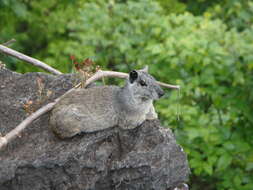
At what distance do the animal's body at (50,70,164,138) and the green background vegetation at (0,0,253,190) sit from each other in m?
0.86

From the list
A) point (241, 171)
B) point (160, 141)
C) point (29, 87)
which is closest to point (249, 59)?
point (241, 171)

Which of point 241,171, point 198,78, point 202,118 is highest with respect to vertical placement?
point 198,78

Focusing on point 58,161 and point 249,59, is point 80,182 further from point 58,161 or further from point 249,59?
point 249,59

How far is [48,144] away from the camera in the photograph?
3.59 m

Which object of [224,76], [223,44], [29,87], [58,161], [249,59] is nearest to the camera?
[58,161]

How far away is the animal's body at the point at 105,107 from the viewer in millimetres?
3682

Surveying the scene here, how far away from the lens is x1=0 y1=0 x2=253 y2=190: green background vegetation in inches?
214

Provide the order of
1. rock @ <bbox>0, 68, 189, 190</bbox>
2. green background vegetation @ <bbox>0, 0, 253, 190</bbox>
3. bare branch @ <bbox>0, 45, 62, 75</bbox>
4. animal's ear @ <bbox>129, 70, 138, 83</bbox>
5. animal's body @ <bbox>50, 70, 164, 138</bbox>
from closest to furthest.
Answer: rock @ <bbox>0, 68, 189, 190</bbox> < animal's body @ <bbox>50, 70, 164, 138</bbox> < animal's ear @ <bbox>129, 70, 138, 83</bbox> < bare branch @ <bbox>0, 45, 62, 75</bbox> < green background vegetation @ <bbox>0, 0, 253, 190</bbox>

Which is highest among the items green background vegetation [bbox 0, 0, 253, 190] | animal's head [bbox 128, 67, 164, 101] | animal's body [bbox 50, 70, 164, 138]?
animal's head [bbox 128, 67, 164, 101]

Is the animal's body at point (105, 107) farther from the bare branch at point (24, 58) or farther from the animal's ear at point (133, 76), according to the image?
the bare branch at point (24, 58)

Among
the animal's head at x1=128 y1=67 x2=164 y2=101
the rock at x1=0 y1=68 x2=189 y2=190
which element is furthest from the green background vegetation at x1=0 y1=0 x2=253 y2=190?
the rock at x1=0 y1=68 x2=189 y2=190

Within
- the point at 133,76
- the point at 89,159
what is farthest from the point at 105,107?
the point at 89,159

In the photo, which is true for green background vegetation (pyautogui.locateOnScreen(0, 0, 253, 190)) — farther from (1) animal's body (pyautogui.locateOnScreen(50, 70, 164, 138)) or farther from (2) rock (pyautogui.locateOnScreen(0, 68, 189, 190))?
(2) rock (pyautogui.locateOnScreen(0, 68, 189, 190))

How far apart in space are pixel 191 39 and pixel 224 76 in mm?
630
